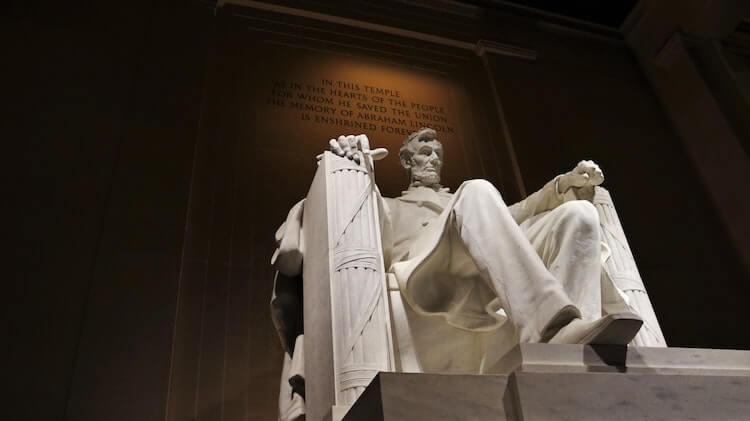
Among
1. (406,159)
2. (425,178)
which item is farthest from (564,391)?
(406,159)

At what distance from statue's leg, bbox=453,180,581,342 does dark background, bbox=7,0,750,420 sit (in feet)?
6.24

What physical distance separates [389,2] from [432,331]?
14.6ft

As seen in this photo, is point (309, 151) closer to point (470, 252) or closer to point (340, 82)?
point (340, 82)

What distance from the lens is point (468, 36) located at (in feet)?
20.5

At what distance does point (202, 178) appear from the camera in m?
4.36

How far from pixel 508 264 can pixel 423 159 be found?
152cm

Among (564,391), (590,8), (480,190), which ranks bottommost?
(564,391)

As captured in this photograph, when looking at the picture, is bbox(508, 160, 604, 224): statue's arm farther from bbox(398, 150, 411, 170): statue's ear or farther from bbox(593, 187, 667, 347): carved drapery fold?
bbox(398, 150, 411, 170): statue's ear

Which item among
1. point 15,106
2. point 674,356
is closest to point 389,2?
point 15,106

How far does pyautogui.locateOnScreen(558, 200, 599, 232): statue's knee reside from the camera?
2309mm

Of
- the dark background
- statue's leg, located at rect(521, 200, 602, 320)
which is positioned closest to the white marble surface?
statue's leg, located at rect(521, 200, 602, 320)

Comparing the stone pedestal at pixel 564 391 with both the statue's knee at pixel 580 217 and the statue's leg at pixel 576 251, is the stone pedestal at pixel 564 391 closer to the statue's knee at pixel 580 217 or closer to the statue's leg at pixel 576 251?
the statue's leg at pixel 576 251

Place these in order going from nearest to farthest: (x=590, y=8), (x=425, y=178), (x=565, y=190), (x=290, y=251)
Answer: (x=290, y=251), (x=565, y=190), (x=425, y=178), (x=590, y=8)

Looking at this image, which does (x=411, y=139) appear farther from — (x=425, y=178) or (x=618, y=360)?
(x=618, y=360)
